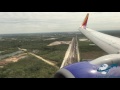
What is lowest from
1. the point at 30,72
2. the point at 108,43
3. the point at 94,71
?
the point at 30,72

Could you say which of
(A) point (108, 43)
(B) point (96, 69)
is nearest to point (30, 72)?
(A) point (108, 43)

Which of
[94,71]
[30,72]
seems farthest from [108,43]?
[30,72]

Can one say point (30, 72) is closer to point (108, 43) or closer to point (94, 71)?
point (108, 43)

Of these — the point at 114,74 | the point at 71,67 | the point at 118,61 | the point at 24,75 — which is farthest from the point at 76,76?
the point at 24,75

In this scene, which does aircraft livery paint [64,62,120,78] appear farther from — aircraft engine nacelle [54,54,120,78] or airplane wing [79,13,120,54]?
airplane wing [79,13,120,54]

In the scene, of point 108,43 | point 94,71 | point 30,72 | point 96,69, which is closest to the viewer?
point 94,71

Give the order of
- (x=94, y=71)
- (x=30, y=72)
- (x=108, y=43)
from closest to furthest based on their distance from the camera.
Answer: (x=94, y=71) < (x=108, y=43) < (x=30, y=72)

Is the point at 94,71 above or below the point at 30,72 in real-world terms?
above

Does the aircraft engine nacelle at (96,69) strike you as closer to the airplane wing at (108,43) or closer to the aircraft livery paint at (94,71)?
the aircraft livery paint at (94,71)

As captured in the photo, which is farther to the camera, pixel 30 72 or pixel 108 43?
pixel 30 72
